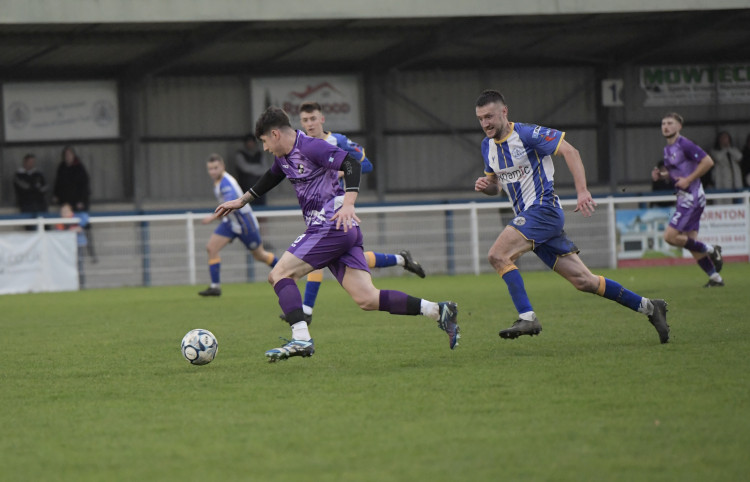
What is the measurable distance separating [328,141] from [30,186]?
1360cm

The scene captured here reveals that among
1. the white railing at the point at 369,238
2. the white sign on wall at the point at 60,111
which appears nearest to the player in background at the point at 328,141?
the white railing at the point at 369,238

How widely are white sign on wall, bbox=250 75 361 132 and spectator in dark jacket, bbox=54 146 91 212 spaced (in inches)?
169

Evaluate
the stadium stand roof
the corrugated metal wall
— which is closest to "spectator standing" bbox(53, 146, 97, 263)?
the corrugated metal wall

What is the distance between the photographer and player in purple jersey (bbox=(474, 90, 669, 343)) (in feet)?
27.3

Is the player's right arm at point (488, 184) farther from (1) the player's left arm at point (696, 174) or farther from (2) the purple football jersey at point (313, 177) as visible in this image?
(1) the player's left arm at point (696, 174)

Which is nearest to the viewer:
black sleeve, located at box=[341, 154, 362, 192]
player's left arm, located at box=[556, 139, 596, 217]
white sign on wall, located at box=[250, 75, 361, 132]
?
black sleeve, located at box=[341, 154, 362, 192]

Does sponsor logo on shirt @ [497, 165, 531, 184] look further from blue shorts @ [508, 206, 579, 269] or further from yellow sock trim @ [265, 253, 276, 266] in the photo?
yellow sock trim @ [265, 253, 276, 266]

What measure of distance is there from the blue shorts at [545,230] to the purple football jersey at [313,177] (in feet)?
4.73

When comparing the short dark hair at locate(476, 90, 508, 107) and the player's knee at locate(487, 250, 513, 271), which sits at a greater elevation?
the short dark hair at locate(476, 90, 508, 107)

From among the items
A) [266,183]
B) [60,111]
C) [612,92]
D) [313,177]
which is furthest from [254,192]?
[612,92]

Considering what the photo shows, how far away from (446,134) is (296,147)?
18.9m

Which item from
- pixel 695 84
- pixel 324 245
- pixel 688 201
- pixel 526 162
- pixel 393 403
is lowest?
pixel 393 403

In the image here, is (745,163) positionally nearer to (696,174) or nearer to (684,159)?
(684,159)

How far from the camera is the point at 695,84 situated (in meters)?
27.4
